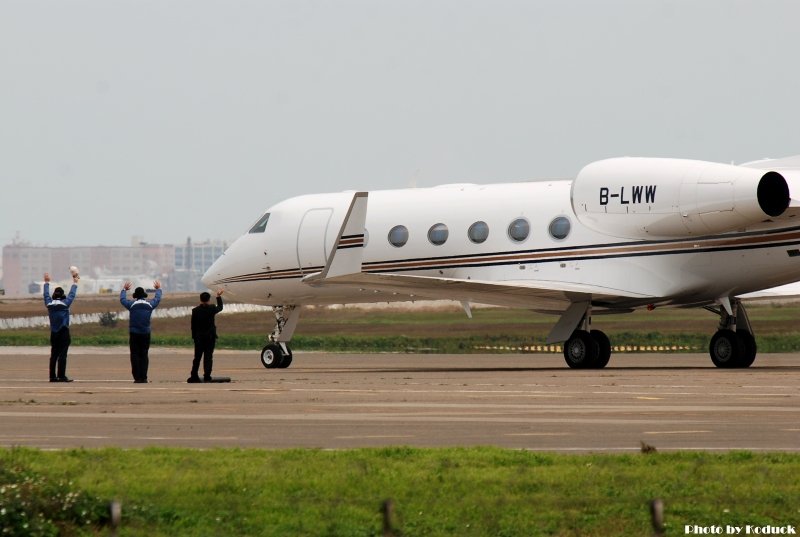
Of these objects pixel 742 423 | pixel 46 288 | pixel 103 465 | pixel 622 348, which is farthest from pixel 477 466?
pixel 622 348

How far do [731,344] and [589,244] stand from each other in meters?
3.67

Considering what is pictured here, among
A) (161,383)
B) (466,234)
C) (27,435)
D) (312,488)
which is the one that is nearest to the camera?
(312,488)

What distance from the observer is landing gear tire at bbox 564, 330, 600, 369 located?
110 feet

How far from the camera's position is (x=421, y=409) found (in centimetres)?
2106

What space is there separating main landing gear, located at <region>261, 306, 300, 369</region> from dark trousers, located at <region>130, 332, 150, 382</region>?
8.16m

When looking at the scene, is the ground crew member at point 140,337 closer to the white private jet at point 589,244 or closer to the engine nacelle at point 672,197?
the white private jet at point 589,244

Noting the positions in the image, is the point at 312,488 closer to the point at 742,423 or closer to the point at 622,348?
the point at 742,423

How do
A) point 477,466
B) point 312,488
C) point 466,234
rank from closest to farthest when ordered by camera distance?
point 312,488 < point 477,466 < point 466,234

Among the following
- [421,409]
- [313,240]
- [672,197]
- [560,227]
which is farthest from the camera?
[313,240]

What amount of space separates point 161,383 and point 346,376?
13.9ft

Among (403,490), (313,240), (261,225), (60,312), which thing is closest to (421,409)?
(403,490)

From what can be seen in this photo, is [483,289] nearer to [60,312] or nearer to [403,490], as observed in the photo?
[60,312]

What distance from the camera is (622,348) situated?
4800 centimetres

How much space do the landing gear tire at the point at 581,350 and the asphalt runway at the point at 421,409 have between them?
1.50 ft
